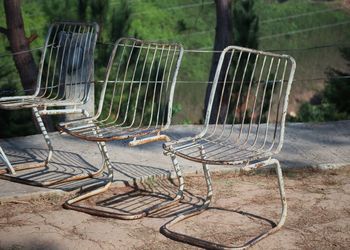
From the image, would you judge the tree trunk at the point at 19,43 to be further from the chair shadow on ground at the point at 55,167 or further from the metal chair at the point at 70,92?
the metal chair at the point at 70,92

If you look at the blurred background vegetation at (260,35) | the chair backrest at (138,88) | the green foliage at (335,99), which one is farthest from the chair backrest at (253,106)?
the blurred background vegetation at (260,35)

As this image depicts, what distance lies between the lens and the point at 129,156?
16.6 feet

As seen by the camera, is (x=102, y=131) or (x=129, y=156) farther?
(x=129, y=156)

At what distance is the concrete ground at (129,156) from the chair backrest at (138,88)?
0.28 meters

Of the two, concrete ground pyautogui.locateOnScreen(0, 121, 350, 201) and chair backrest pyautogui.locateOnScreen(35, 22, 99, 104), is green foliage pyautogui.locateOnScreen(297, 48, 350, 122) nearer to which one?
concrete ground pyautogui.locateOnScreen(0, 121, 350, 201)

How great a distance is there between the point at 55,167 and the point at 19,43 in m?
3.39

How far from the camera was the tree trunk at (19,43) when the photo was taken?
7.65 meters

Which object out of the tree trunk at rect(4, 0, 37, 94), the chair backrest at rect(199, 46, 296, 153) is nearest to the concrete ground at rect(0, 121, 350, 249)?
the chair backrest at rect(199, 46, 296, 153)

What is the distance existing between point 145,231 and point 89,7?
6069mm

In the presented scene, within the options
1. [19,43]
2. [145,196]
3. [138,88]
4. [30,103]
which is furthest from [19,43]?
[145,196]

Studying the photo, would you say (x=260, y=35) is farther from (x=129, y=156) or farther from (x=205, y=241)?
(x=205, y=241)

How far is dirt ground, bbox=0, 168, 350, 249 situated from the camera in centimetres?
342

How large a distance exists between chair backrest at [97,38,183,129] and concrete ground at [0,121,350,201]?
275 mm

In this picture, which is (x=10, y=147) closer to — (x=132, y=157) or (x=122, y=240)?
(x=132, y=157)
